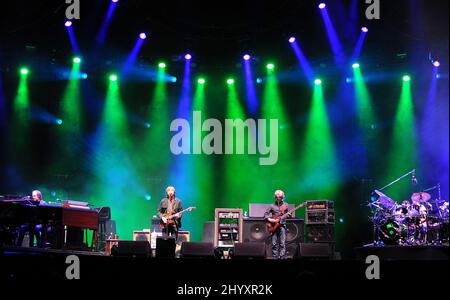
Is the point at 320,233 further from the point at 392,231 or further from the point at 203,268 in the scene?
the point at 203,268

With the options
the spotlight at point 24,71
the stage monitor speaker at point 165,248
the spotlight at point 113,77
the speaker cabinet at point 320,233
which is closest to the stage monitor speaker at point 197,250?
the stage monitor speaker at point 165,248

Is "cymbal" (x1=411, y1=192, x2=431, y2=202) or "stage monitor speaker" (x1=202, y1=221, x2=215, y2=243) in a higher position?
"cymbal" (x1=411, y1=192, x2=431, y2=202)

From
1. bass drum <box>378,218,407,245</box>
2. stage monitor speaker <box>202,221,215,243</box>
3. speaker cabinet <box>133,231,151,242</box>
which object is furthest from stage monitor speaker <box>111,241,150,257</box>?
bass drum <box>378,218,407,245</box>

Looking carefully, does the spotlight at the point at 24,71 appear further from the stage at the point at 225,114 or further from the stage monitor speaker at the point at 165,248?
the stage monitor speaker at the point at 165,248

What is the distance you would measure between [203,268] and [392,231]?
18.2ft

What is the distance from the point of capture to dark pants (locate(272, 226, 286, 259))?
1220cm

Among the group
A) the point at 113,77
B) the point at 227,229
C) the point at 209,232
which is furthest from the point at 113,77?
the point at 227,229

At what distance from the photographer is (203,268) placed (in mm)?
8531

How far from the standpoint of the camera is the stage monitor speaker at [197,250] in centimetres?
940

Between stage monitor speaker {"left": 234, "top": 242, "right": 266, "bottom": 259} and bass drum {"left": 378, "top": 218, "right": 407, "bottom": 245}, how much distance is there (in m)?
4.15

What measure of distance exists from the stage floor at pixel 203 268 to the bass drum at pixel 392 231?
3972 millimetres

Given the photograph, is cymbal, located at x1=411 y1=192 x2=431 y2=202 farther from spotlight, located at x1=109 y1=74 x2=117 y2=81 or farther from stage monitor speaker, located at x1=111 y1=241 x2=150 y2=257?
spotlight, located at x1=109 y1=74 x2=117 y2=81

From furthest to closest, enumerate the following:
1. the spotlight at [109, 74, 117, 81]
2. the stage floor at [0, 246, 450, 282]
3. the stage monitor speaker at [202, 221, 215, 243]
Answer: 1. the spotlight at [109, 74, 117, 81]
2. the stage monitor speaker at [202, 221, 215, 243]
3. the stage floor at [0, 246, 450, 282]
